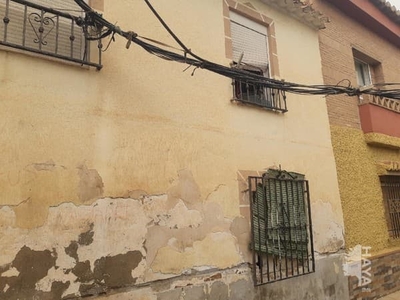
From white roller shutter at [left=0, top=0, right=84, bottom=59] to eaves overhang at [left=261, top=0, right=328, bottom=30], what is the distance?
3203mm

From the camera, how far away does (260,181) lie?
439 centimetres

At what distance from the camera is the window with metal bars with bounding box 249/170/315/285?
420 centimetres

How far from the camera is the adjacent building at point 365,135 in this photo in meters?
5.74

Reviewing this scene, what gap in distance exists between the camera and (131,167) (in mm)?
3371

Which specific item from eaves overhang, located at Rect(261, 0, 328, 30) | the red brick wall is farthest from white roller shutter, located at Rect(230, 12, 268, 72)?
the red brick wall

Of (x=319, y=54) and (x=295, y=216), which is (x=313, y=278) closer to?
(x=295, y=216)

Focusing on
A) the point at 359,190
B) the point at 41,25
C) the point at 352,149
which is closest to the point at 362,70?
the point at 352,149

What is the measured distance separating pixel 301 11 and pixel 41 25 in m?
4.27

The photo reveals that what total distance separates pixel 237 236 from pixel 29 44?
3.07 meters

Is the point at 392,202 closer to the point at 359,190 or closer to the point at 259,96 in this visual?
the point at 359,190

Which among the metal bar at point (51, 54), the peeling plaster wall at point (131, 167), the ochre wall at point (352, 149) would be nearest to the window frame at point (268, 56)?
the peeling plaster wall at point (131, 167)

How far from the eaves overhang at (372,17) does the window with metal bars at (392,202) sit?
3.42 metres

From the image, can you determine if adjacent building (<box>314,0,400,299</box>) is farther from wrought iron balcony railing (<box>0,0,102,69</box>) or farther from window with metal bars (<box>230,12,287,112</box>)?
wrought iron balcony railing (<box>0,0,102,69</box>)

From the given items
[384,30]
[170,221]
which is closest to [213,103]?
[170,221]
